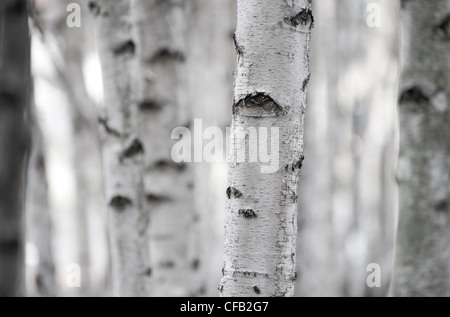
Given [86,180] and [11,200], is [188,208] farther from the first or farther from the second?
[86,180]

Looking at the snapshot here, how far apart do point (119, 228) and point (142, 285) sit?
0.37 meters

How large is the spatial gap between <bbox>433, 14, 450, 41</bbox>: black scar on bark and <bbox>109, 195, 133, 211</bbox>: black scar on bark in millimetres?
1992

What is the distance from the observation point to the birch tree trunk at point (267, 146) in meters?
2.21

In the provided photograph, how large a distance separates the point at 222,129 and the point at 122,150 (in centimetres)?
275

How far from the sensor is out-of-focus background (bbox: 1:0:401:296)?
688 centimetres

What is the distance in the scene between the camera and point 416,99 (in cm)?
288

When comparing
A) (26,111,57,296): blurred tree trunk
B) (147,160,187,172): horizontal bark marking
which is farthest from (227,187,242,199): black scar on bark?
(26,111,57,296): blurred tree trunk

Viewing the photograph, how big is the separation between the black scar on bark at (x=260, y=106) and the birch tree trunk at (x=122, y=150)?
1825 millimetres

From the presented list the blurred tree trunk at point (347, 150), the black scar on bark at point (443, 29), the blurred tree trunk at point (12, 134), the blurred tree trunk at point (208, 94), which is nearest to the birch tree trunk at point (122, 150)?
the black scar on bark at point (443, 29)

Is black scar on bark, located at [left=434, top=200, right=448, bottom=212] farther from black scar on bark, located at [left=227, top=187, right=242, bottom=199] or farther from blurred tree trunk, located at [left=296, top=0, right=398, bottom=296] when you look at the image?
blurred tree trunk, located at [left=296, top=0, right=398, bottom=296]

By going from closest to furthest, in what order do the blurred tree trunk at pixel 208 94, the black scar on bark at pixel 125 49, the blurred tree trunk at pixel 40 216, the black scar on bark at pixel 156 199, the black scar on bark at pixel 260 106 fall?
the black scar on bark at pixel 260 106 → the black scar on bark at pixel 125 49 → the black scar on bark at pixel 156 199 → the blurred tree trunk at pixel 40 216 → the blurred tree trunk at pixel 208 94

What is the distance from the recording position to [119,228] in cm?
397

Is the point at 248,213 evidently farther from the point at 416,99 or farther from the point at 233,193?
the point at 416,99

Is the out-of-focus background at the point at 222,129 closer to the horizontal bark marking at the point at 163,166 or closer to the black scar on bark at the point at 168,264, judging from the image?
the horizontal bark marking at the point at 163,166
